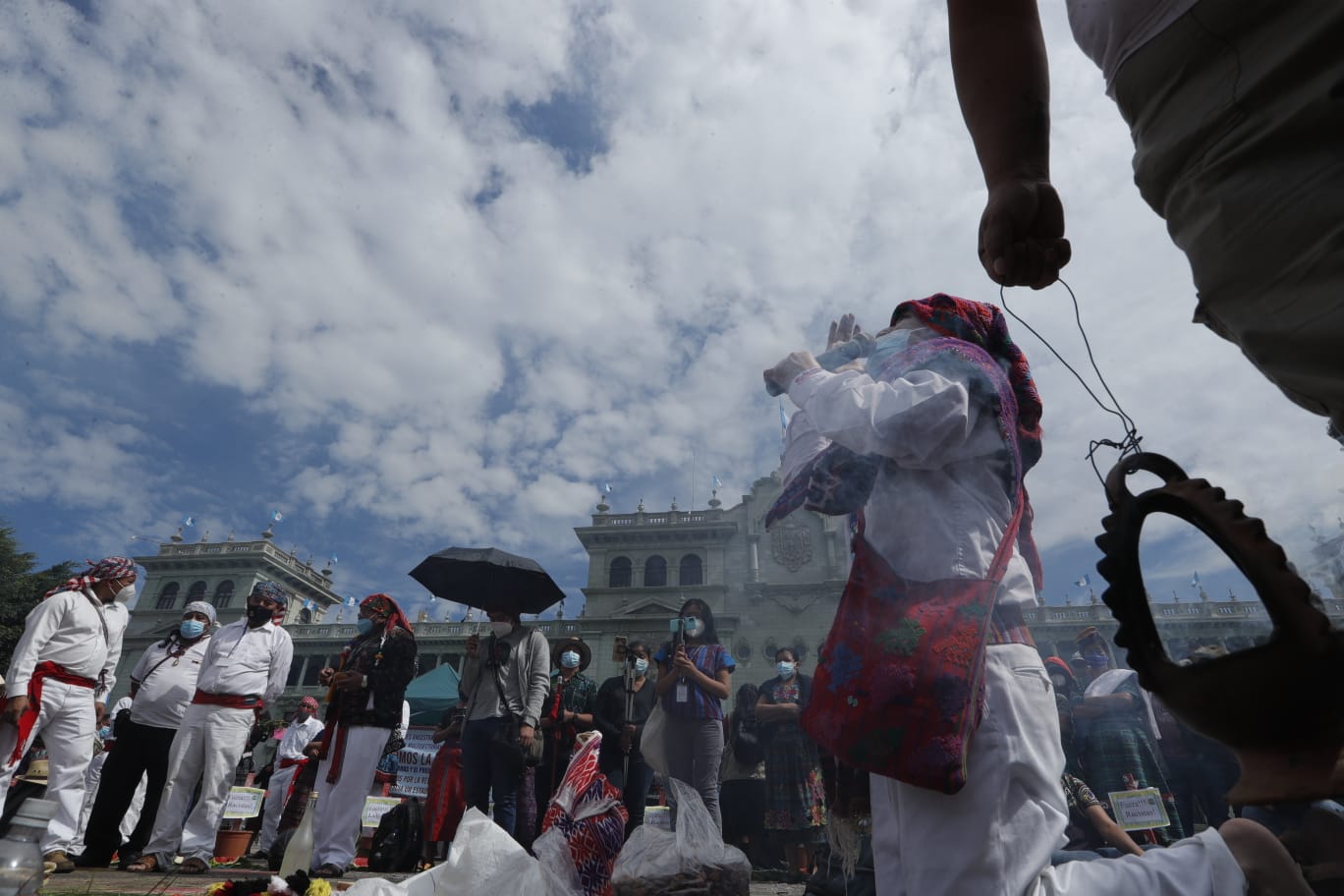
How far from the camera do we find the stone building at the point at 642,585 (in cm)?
2753

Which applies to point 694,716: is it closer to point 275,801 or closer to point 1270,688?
point 1270,688

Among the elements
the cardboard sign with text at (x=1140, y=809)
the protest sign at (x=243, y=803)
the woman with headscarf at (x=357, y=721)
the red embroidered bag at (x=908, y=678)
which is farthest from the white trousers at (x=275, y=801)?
the red embroidered bag at (x=908, y=678)

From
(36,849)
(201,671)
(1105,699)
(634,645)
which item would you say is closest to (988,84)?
(36,849)

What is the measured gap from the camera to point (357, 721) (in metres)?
4.81

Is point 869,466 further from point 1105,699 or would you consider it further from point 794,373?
point 1105,699

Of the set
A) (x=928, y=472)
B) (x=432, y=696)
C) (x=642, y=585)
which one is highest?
(x=642, y=585)

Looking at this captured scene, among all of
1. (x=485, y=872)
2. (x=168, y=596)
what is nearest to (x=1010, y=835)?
(x=485, y=872)

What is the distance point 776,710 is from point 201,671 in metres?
4.70

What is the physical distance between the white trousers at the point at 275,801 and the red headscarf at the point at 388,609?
4.64 meters

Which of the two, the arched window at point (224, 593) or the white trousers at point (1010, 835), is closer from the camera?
the white trousers at point (1010, 835)

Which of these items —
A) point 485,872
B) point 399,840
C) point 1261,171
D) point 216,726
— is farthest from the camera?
point 399,840

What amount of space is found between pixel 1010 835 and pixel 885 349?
123cm

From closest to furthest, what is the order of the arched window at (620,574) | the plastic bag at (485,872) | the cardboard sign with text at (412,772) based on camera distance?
the plastic bag at (485,872) < the cardboard sign with text at (412,772) < the arched window at (620,574)

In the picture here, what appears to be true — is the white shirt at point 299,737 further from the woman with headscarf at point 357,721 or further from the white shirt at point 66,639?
the woman with headscarf at point 357,721
